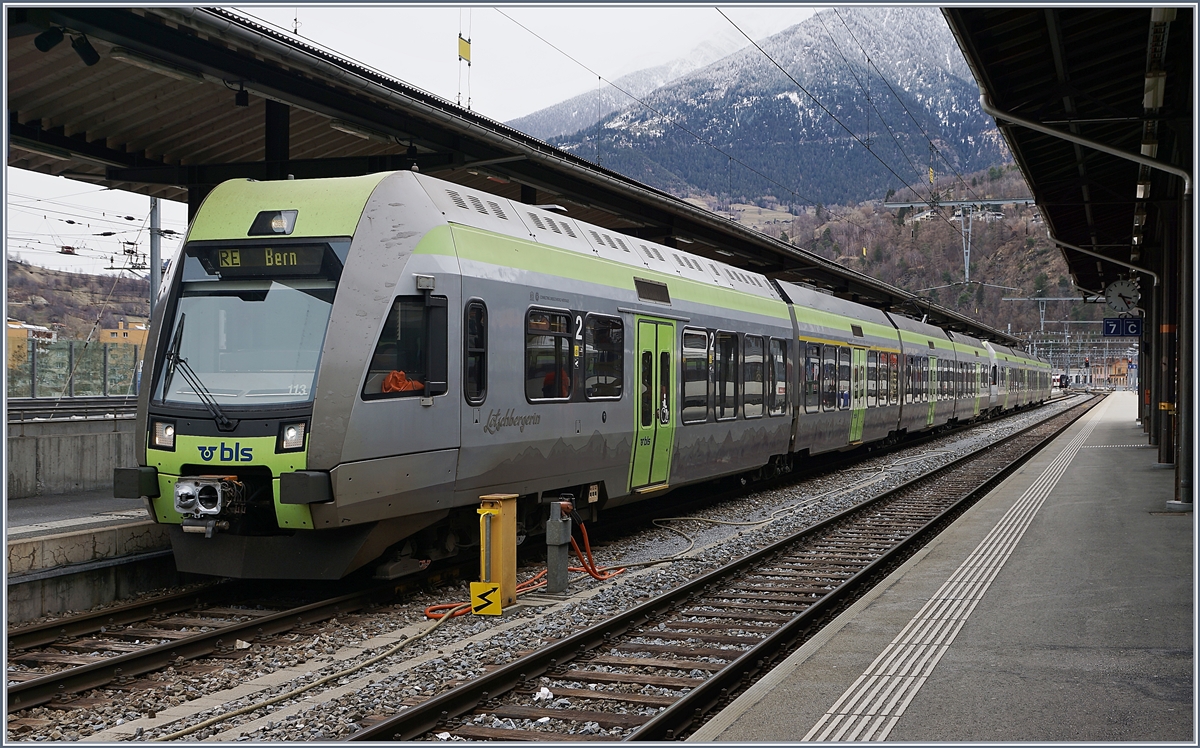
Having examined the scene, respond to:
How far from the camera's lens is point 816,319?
20656 mm

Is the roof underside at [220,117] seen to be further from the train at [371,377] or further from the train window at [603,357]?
the train window at [603,357]

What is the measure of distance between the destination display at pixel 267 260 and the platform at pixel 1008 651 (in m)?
4.91

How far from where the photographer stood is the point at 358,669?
7.10m

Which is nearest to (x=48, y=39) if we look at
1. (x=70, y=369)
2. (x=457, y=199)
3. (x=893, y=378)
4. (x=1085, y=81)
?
(x=457, y=199)

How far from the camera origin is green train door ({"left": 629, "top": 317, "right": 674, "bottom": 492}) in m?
12.9

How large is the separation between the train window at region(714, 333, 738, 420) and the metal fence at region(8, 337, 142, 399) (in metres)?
9.77

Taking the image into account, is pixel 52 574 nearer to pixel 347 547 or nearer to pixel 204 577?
pixel 204 577

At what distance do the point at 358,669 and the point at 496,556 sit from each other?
7.00 ft

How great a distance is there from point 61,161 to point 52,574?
698cm

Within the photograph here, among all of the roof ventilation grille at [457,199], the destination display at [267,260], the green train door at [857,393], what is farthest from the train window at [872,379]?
the destination display at [267,260]

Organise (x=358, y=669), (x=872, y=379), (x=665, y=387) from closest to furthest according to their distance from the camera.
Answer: (x=358, y=669) < (x=665, y=387) < (x=872, y=379)

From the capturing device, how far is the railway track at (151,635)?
265 inches

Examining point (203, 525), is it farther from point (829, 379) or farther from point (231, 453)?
point (829, 379)

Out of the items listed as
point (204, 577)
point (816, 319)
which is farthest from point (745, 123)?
point (204, 577)
